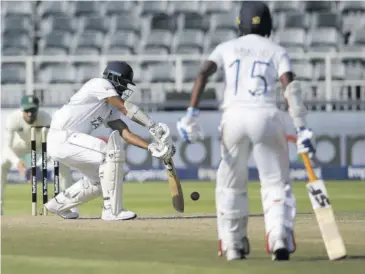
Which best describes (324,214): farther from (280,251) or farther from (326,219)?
(280,251)

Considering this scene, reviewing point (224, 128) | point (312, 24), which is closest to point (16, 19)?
point (312, 24)

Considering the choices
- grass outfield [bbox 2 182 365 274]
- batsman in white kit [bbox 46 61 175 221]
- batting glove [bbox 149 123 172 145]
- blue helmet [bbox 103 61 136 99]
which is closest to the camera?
grass outfield [bbox 2 182 365 274]

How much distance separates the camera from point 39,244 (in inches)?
340

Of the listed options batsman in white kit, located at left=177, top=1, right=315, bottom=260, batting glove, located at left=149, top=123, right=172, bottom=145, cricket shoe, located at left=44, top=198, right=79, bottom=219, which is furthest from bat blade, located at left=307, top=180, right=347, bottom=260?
cricket shoe, located at left=44, top=198, right=79, bottom=219

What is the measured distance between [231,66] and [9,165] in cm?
678

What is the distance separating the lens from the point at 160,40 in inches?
882

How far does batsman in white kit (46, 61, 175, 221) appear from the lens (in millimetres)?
10406

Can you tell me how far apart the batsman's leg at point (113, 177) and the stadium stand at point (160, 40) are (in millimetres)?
9499

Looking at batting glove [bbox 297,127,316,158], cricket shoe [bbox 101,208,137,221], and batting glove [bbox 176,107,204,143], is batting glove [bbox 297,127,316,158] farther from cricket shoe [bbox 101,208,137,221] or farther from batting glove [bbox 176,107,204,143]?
cricket shoe [bbox 101,208,137,221]

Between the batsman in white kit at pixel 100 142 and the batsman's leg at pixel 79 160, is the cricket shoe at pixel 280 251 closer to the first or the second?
the batsman in white kit at pixel 100 142

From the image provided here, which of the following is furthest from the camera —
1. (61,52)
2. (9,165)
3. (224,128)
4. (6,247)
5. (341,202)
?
(61,52)

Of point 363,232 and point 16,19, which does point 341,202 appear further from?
point 16,19

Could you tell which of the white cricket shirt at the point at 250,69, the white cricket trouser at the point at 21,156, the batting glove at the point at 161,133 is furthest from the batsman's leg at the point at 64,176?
the white cricket shirt at the point at 250,69

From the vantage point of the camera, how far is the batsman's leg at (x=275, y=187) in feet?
24.5
